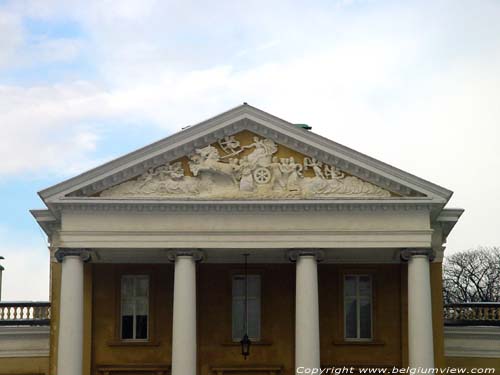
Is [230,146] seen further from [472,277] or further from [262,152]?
[472,277]

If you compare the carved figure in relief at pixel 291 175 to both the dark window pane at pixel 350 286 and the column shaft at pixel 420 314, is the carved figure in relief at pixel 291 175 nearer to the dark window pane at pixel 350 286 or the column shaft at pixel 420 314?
the column shaft at pixel 420 314

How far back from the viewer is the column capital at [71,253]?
3156 cm

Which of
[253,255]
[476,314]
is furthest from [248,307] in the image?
[476,314]

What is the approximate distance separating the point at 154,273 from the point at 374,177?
776 centimetres

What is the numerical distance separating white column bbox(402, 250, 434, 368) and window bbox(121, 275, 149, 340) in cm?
825

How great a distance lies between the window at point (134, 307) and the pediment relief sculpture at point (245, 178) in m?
4.23

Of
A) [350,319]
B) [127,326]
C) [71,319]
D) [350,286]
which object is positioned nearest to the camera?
[71,319]

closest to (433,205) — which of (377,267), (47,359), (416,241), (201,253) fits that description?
(416,241)

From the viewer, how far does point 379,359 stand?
34156 mm

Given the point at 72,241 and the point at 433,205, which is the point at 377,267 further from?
the point at 72,241

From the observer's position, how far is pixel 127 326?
114 feet

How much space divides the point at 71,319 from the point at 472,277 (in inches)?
1766

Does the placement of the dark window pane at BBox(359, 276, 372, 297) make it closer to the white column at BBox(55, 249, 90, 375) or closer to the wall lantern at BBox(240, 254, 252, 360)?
the wall lantern at BBox(240, 254, 252, 360)

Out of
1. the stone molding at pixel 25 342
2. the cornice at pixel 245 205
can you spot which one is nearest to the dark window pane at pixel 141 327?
the stone molding at pixel 25 342
